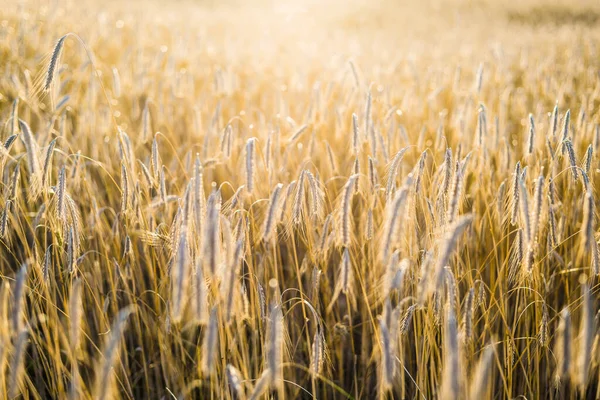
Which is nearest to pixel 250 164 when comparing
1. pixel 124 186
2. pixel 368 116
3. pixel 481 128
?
pixel 124 186

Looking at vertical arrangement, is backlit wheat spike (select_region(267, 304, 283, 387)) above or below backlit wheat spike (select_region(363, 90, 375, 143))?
below

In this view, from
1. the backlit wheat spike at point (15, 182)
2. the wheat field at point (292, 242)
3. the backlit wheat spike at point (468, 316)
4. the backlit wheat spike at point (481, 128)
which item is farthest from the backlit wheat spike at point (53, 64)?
the backlit wheat spike at point (481, 128)

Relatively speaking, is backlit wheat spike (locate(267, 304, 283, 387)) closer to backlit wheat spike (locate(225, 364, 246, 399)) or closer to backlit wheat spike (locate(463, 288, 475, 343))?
backlit wheat spike (locate(225, 364, 246, 399))

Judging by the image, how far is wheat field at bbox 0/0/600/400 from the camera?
930 mm

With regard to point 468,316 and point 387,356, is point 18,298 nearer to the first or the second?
point 387,356

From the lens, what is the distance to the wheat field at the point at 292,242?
93 centimetres

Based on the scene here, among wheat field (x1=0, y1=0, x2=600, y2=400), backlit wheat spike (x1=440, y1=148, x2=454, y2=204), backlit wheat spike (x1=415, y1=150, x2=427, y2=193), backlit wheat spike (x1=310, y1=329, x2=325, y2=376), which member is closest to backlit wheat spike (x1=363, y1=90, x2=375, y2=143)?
wheat field (x1=0, y1=0, x2=600, y2=400)

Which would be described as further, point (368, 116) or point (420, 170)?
point (368, 116)

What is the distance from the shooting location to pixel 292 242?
150cm

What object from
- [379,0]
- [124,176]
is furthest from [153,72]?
[379,0]

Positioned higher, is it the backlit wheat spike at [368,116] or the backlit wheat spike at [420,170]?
the backlit wheat spike at [368,116]

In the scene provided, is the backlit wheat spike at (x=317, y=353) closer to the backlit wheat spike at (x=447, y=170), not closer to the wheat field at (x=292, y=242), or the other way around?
the wheat field at (x=292, y=242)

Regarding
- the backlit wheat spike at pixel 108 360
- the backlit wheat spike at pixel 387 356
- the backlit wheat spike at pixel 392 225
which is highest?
the backlit wheat spike at pixel 392 225

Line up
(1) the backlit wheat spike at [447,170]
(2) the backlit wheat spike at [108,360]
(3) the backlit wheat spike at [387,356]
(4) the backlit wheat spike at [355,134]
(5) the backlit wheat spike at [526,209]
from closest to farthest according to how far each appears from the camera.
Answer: (2) the backlit wheat spike at [108,360] < (3) the backlit wheat spike at [387,356] < (5) the backlit wheat spike at [526,209] < (1) the backlit wheat spike at [447,170] < (4) the backlit wheat spike at [355,134]
